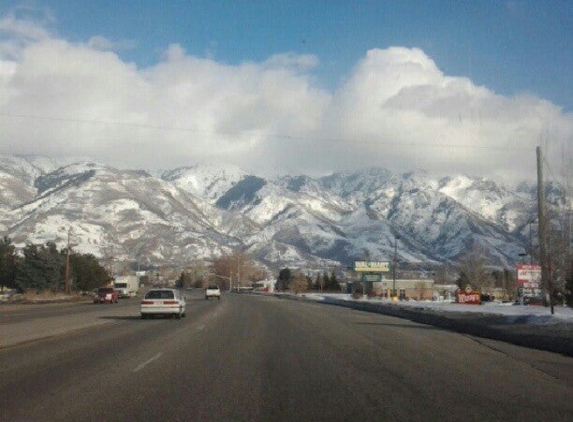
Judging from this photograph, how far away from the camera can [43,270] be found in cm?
10294

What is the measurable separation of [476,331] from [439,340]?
6486 mm

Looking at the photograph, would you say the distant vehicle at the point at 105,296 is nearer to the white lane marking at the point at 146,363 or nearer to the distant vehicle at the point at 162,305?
the distant vehicle at the point at 162,305

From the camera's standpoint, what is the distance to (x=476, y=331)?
30344mm

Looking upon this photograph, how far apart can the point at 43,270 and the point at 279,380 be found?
96.2m

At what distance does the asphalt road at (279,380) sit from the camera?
10.3 meters

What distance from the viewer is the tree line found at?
102438 millimetres

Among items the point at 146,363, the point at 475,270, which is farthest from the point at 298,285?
the point at 146,363

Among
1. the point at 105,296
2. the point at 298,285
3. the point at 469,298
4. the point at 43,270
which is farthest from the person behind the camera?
the point at 298,285

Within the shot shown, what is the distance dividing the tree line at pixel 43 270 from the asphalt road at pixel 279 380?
80386mm

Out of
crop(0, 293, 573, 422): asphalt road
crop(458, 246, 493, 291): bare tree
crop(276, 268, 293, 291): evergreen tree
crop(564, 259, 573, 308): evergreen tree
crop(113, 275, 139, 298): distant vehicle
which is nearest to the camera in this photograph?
crop(0, 293, 573, 422): asphalt road

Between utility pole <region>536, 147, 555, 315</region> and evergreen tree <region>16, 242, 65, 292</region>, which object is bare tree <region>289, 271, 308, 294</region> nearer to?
evergreen tree <region>16, 242, 65, 292</region>

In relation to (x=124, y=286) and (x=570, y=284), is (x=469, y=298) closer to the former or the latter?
(x=570, y=284)

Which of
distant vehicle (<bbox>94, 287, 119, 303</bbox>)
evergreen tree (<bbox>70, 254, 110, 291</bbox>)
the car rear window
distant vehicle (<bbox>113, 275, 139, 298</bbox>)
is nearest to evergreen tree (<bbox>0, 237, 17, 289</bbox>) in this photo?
evergreen tree (<bbox>70, 254, 110, 291</bbox>)

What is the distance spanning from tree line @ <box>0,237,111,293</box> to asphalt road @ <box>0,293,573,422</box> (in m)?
80.4
